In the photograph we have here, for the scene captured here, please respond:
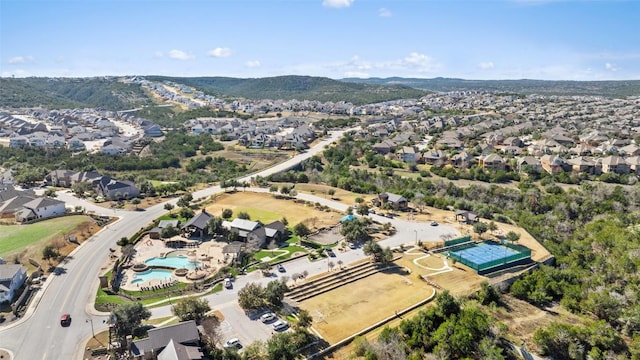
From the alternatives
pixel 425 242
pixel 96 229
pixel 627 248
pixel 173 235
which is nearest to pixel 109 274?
pixel 173 235

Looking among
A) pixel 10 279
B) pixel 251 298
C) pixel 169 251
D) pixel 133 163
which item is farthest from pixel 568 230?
pixel 133 163

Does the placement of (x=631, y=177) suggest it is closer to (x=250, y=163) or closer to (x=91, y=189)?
(x=250, y=163)

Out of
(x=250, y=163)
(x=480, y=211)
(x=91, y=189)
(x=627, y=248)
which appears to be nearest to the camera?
(x=627, y=248)

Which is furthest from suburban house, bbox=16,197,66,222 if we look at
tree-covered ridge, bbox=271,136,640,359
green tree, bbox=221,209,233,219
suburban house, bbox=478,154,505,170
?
suburban house, bbox=478,154,505,170

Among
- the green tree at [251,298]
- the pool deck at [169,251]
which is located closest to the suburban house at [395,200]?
the pool deck at [169,251]

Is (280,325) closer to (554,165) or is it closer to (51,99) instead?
(554,165)

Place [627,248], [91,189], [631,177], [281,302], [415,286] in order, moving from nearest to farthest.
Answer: [281,302]
[415,286]
[627,248]
[91,189]
[631,177]

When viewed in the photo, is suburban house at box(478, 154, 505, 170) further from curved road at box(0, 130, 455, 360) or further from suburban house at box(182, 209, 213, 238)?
suburban house at box(182, 209, 213, 238)

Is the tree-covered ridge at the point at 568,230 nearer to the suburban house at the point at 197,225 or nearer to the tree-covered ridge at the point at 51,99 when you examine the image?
the suburban house at the point at 197,225
